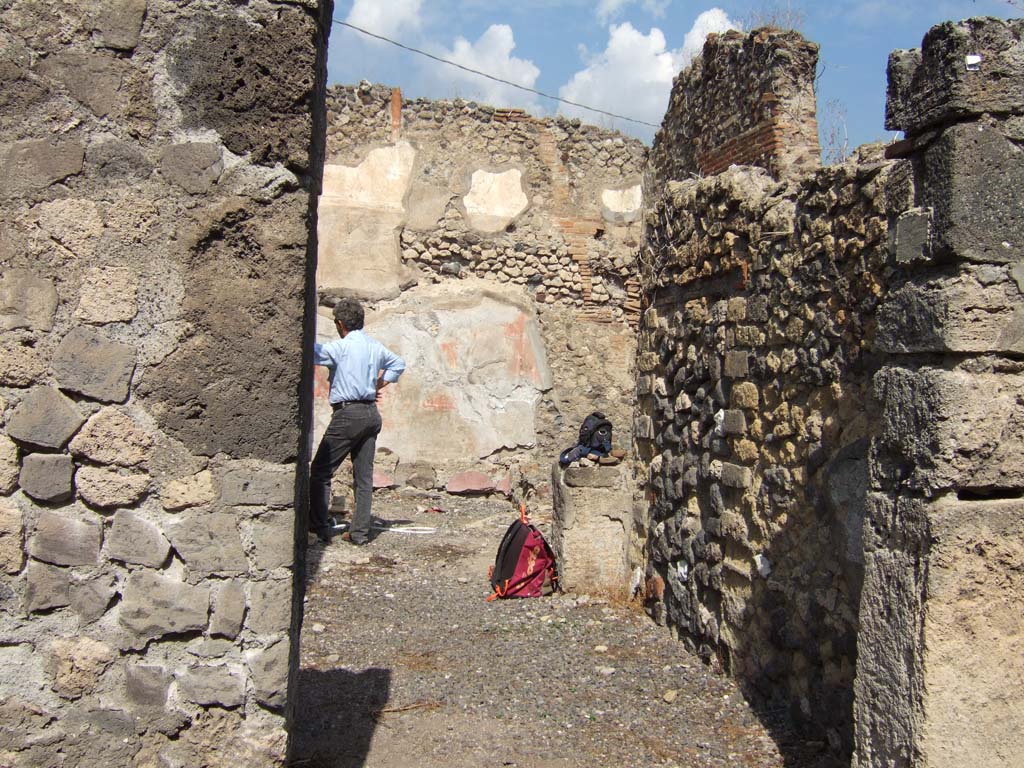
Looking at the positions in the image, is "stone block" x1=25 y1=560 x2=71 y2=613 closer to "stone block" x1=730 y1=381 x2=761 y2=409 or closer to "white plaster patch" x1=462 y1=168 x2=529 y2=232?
"stone block" x1=730 y1=381 x2=761 y2=409

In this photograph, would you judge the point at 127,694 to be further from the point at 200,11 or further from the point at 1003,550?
the point at 1003,550

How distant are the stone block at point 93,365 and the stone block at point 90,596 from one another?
0.43 m

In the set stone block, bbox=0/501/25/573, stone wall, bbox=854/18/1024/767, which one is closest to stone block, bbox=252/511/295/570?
stone block, bbox=0/501/25/573

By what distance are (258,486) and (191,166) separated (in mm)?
771

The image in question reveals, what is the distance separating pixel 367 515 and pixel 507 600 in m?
1.59

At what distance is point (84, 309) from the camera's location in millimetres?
2080

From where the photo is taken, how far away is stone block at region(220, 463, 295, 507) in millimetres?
2152

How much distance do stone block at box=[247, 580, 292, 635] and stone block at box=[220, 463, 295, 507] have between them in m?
0.20

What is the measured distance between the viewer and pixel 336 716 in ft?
12.0

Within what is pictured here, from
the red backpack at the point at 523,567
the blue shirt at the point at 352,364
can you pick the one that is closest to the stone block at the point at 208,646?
the red backpack at the point at 523,567

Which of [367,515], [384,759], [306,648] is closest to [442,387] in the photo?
[367,515]

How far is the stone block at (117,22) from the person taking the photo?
2.08m

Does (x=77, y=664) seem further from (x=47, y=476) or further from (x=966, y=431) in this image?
(x=966, y=431)

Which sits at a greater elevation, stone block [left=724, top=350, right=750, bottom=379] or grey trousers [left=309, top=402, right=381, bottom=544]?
stone block [left=724, top=350, right=750, bottom=379]
